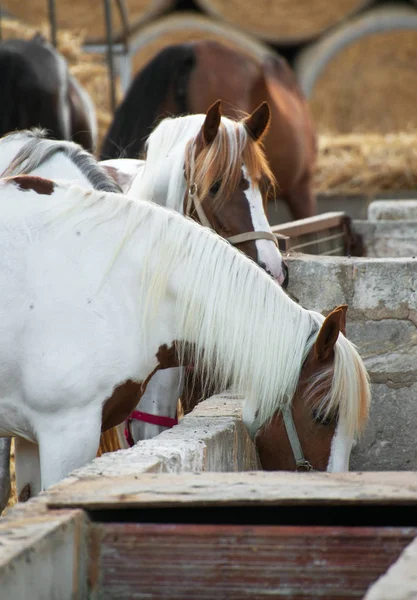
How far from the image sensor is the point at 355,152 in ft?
25.6

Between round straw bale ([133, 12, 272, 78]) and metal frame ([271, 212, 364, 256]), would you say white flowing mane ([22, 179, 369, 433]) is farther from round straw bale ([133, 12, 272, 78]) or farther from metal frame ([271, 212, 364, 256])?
round straw bale ([133, 12, 272, 78])

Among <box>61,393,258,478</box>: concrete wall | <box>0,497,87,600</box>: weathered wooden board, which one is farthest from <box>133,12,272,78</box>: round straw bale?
<box>0,497,87,600</box>: weathered wooden board

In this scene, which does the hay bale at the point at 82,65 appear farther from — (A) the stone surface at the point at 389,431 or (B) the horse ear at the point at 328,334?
(B) the horse ear at the point at 328,334

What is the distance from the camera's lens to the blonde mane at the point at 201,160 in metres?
3.02

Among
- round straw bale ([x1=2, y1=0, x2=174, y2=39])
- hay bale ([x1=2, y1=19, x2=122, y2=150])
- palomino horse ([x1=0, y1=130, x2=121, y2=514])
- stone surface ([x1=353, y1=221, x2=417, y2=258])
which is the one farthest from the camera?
round straw bale ([x1=2, y1=0, x2=174, y2=39])

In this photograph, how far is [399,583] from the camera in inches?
50.3

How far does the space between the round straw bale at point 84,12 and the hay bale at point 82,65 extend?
0.14 metres

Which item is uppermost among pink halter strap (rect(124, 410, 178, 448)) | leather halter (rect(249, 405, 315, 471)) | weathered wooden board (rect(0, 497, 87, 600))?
weathered wooden board (rect(0, 497, 87, 600))

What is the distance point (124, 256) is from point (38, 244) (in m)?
0.19

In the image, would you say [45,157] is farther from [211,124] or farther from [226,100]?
[226,100]

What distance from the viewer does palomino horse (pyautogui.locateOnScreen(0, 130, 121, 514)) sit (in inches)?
111

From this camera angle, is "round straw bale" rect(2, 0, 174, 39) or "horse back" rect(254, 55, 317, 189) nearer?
"horse back" rect(254, 55, 317, 189)

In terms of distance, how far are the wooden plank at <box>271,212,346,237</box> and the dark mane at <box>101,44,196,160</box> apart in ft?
3.48

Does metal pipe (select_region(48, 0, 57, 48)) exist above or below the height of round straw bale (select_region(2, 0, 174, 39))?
below
